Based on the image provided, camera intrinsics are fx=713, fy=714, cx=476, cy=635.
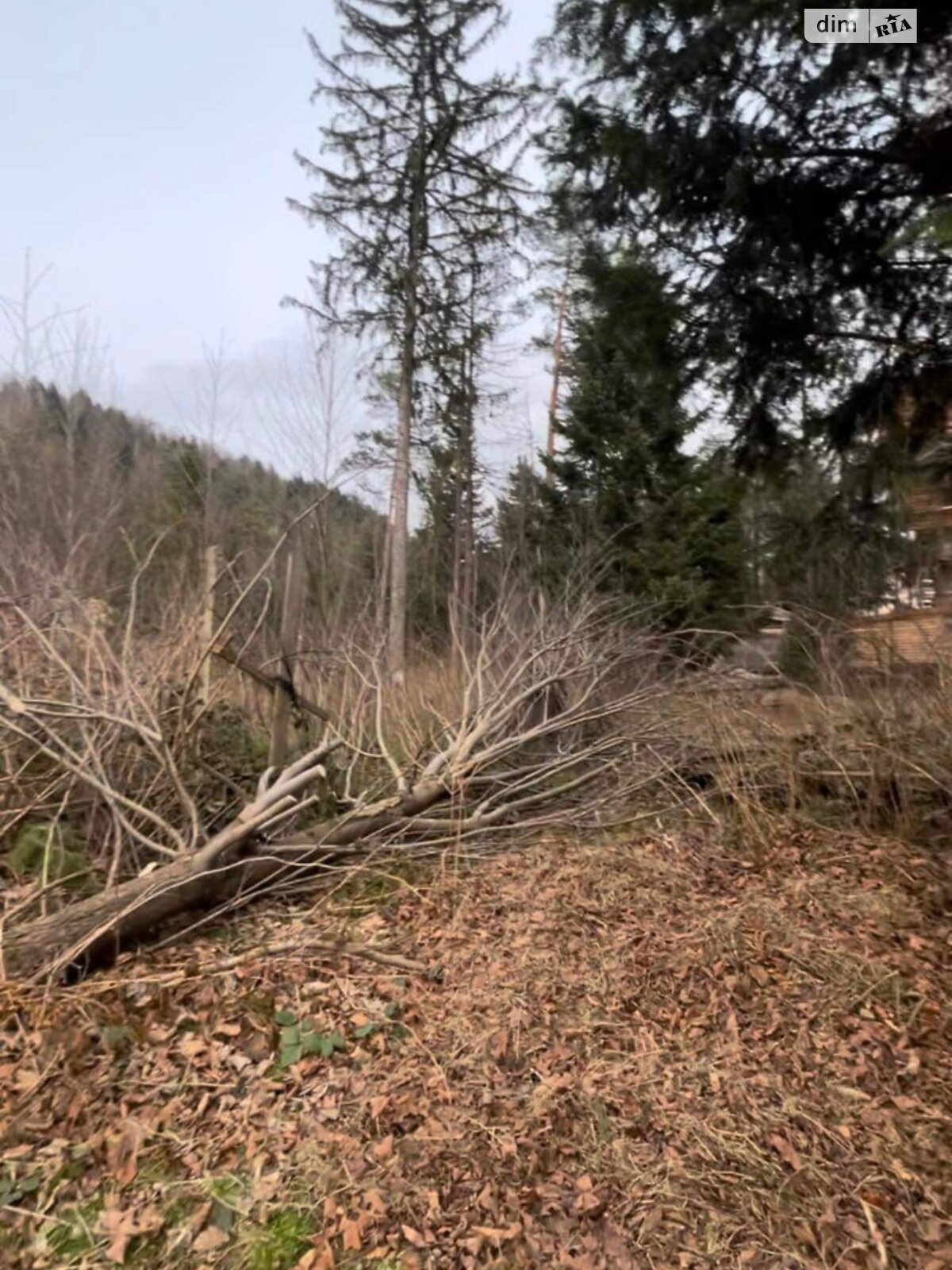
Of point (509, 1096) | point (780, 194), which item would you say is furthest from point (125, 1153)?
point (780, 194)

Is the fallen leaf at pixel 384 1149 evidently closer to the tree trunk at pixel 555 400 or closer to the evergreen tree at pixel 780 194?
the evergreen tree at pixel 780 194

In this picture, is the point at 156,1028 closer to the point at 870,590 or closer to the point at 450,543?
the point at 870,590

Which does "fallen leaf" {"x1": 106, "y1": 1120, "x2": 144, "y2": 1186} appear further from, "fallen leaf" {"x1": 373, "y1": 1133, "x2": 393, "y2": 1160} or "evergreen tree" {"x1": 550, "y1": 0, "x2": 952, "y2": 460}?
"evergreen tree" {"x1": 550, "y1": 0, "x2": 952, "y2": 460}

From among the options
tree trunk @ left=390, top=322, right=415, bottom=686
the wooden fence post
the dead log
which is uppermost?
tree trunk @ left=390, top=322, right=415, bottom=686

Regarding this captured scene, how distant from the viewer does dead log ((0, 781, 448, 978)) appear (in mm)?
2936

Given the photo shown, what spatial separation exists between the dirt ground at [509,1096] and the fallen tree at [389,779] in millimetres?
264

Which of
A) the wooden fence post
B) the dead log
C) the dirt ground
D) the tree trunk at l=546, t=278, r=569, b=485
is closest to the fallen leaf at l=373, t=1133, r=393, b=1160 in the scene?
the dirt ground

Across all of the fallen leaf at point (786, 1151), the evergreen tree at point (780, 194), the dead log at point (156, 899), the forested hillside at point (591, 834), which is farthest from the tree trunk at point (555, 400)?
the fallen leaf at point (786, 1151)

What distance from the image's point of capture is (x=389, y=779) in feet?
16.5

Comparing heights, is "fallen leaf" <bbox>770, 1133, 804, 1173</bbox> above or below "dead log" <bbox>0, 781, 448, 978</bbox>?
below

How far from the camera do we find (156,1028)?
279cm

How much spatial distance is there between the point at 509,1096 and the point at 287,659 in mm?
3235

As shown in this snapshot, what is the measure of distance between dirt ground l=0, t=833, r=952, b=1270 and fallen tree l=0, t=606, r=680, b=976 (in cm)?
26

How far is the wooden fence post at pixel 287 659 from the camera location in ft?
15.8
